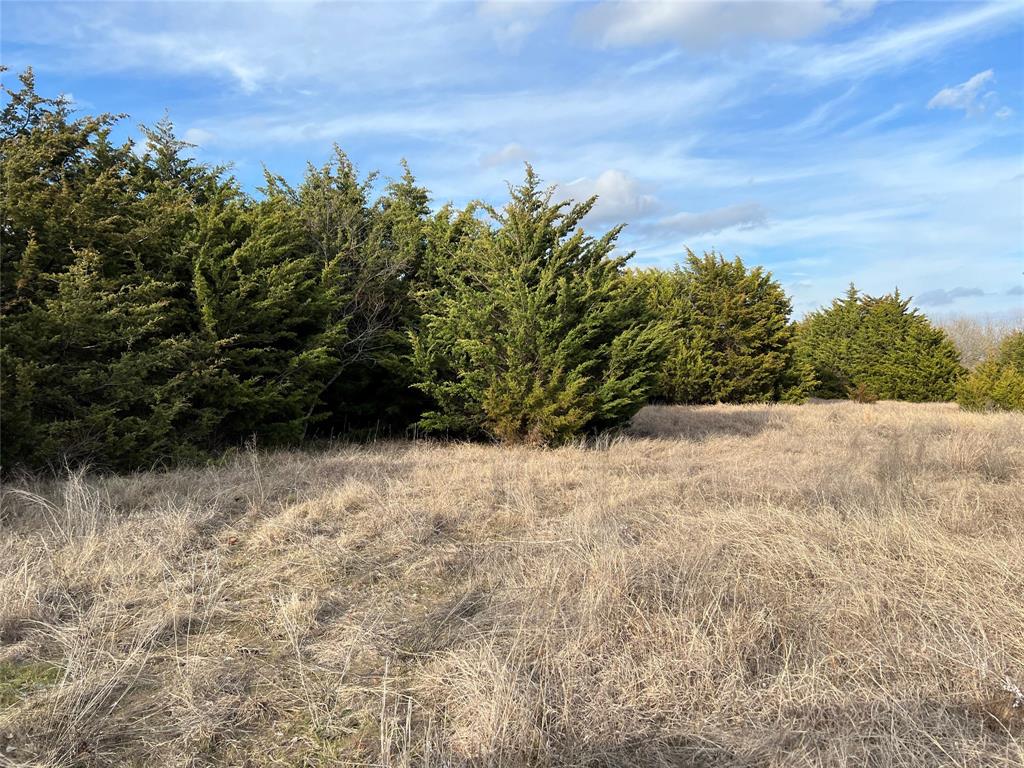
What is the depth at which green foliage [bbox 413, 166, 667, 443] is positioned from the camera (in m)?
9.27

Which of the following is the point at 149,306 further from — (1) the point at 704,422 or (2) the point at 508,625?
(1) the point at 704,422

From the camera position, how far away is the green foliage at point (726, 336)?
17.9 metres

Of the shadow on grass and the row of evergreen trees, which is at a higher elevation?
the row of evergreen trees

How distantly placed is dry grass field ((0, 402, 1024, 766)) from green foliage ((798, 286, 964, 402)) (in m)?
18.3

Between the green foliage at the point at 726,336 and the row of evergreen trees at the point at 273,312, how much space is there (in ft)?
24.6

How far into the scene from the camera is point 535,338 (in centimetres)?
939

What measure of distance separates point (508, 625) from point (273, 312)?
20.1ft

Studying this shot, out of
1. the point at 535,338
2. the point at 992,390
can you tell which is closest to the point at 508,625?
the point at 535,338

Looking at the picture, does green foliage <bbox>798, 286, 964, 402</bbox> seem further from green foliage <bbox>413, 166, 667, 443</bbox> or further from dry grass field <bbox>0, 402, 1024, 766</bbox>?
dry grass field <bbox>0, 402, 1024, 766</bbox>

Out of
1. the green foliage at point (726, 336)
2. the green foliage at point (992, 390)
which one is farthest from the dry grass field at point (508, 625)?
the green foliage at point (992, 390)

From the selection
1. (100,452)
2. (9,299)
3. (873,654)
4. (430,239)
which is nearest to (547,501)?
(873,654)

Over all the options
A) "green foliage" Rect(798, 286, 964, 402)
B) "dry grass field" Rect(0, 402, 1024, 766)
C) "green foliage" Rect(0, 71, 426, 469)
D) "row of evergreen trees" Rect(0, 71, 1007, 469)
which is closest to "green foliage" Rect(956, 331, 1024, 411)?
"green foliage" Rect(798, 286, 964, 402)

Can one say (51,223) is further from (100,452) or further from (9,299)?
A: (100,452)

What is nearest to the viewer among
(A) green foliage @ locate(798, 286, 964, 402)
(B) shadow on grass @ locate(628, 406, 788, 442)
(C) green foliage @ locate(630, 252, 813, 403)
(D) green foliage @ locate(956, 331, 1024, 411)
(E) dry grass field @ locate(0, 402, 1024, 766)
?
(E) dry grass field @ locate(0, 402, 1024, 766)
